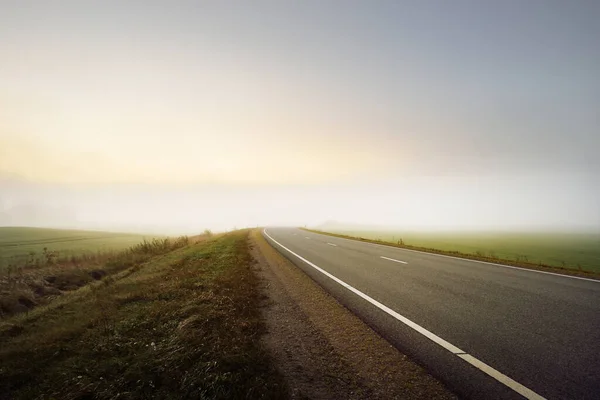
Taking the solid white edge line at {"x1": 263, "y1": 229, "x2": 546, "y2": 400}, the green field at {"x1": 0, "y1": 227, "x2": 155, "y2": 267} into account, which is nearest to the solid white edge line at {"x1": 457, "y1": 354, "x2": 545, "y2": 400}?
the solid white edge line at {"x1": 263, "y1": 229, "x2": 546, "y2": 400}

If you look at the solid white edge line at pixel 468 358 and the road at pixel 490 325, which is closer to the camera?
the solid white edge line at pixel 468 358

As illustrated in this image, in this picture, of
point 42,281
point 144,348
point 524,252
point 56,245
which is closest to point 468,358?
point 144,348

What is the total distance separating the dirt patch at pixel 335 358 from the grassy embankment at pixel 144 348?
0.34 metres

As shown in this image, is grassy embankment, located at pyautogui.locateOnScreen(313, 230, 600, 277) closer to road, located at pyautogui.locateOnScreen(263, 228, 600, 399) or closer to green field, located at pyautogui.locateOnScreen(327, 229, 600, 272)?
green field, located at pyautogui.locateOnScreen(327, 229, 600, 272)

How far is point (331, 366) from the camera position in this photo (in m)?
3.63

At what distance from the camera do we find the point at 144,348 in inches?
163

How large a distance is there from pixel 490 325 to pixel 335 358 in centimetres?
303

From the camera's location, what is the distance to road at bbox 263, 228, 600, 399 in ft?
10.2

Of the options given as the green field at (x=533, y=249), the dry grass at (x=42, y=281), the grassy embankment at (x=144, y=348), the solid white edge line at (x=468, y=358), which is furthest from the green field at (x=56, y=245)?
the green field at (x=533, y=249)

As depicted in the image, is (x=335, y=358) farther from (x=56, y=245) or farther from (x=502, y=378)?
(x=56, y=245)

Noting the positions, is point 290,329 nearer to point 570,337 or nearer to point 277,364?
point 277,364

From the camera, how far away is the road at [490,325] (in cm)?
310

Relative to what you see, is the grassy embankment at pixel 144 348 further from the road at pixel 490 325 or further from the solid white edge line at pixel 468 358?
the solid white edge line at pixel 468 358

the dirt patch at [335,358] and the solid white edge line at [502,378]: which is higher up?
the solid white edge line at [502,378]
